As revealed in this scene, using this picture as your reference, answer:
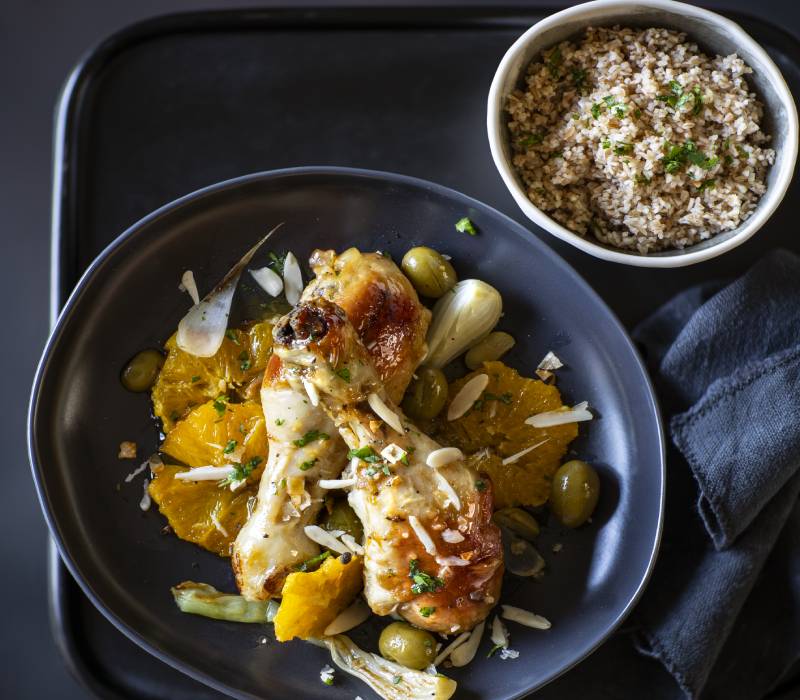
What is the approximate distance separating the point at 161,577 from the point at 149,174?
0.97 meters

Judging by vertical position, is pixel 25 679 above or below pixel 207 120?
below

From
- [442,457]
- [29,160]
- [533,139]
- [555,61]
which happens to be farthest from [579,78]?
[29,160]

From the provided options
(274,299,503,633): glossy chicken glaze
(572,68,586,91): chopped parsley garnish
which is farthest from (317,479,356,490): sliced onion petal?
(572,68,586,91): chopped parsley garnish

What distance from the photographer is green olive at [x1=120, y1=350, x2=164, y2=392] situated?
2025 millimetres

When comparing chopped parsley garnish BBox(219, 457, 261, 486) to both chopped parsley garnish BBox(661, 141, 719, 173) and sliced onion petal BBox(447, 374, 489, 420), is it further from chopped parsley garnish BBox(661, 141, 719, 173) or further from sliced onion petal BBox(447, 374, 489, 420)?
chopped parsley garnish BBox(661, 141, 719, 173)

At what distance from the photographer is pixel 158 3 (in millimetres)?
2264

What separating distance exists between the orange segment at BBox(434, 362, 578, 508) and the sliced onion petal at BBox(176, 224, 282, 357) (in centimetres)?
56

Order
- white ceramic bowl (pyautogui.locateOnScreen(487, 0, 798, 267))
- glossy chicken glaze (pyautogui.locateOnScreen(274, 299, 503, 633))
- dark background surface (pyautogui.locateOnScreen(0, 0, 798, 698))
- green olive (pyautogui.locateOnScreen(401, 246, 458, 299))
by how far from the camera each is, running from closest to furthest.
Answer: glossy chicken glaze (pyautogui.locateOnScreen(274, 299, 503, 633)) → white ceramic bowl (pyautogui.locateOnScreen(487, 0, 798, 267)) → green olive (pyautogui.locateOnScreen(401, 246, 458, 299)) → dark background surface (pyautogui.locateOnScreen(0, 0, 798, 698))

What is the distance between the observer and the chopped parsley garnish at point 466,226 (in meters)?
2.04

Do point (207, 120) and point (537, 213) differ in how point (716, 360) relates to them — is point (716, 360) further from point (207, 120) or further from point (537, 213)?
point (207, 120)

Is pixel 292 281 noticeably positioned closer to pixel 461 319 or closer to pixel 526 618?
pixel 461 319

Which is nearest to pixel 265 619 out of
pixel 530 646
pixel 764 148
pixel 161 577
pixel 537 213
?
pixel 161 577

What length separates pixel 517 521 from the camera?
2.03 m

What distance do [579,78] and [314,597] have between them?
4.20ft
